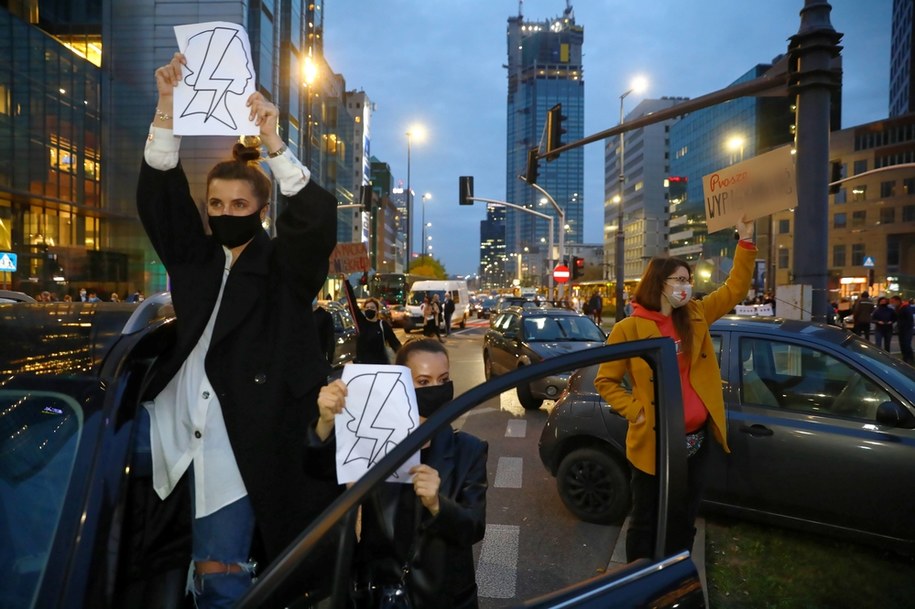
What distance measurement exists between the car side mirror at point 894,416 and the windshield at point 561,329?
615 centimetres

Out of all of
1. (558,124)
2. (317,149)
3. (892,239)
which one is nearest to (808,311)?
(558,124)

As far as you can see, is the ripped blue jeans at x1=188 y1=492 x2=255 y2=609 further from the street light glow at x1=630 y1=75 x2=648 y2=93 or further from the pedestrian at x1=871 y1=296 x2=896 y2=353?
the street light glow at x1=630 y1=75 x2=648 y2=93

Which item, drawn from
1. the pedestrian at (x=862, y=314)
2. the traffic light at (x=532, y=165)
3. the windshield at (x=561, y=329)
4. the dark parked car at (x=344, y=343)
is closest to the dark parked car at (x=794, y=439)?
the windshield at (x=561, y=329)

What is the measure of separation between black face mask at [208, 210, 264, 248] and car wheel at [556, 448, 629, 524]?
3489 millimetres

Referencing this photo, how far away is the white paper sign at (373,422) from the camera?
1.67m

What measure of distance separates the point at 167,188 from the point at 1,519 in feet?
3.52

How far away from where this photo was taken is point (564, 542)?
14.8 feet

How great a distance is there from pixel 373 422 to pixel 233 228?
0.84 m

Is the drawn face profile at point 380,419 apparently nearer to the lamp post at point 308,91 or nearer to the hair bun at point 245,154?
the hair bun at point 245,154

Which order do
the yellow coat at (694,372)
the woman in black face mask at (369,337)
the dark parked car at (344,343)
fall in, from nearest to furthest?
the yellow coat at (694,372) → the woman in black face mask at (369,337) → the dark parked car at (344,343)

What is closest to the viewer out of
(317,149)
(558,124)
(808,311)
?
(808,311)

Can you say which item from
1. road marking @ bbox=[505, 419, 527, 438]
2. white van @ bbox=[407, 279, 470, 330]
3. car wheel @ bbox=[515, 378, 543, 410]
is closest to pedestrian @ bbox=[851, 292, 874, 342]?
car wheel @ bbox=[515, 378, 543, 410]

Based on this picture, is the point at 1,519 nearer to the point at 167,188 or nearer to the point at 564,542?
the point at 167,188

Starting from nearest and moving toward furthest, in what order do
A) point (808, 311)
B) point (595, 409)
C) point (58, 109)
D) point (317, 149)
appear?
1. point (595, 409)
2. point (808, 311)
3. point (58, 109)
4. point (317, 149)
